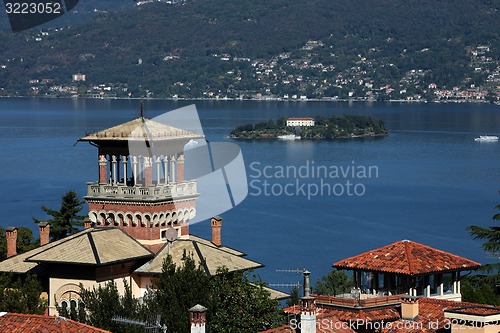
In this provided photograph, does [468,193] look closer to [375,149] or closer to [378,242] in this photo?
[378,242]

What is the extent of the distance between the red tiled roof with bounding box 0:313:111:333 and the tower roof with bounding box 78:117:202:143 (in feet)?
23.6

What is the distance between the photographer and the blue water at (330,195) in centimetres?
5522

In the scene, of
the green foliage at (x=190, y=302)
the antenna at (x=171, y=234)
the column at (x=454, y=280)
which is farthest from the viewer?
the antenna at (x=171, y=234)

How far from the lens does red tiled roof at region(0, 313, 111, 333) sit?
49.8 ft

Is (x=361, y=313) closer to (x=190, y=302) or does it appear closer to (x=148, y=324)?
(x=148, y=324)

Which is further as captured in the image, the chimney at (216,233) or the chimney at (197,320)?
the chimney at (216,233)

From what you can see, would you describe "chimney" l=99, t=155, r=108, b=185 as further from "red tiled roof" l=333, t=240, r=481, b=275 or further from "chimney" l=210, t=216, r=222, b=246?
"red tiled roof" l=333, t=240, r=481, b=275

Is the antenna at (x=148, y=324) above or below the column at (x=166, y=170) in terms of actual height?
below

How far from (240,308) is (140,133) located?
4717mm

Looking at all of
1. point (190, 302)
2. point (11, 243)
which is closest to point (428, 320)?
point (190, 302)

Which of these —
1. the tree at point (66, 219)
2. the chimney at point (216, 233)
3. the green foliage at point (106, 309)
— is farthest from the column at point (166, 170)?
the tree at point (66, 219)

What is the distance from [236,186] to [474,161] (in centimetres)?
3656

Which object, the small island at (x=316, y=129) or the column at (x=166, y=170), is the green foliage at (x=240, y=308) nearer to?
the column at (x=166, y=170)

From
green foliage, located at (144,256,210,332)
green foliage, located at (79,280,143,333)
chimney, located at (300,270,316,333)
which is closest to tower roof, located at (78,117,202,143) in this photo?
green foliage, located at (144,256,210,332)
